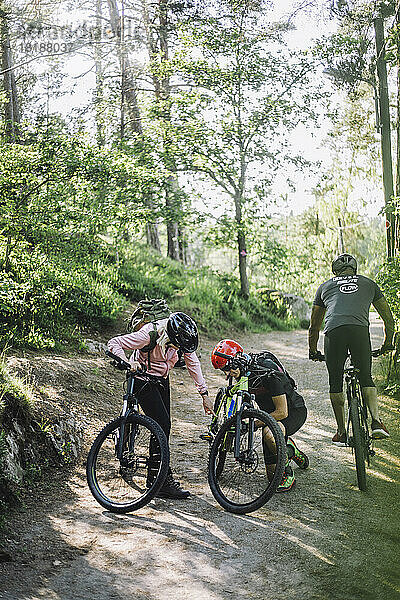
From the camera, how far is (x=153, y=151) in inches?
595

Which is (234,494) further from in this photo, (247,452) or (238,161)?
(238,161)

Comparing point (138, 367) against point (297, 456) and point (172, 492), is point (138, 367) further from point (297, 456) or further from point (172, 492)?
point (297, 456)

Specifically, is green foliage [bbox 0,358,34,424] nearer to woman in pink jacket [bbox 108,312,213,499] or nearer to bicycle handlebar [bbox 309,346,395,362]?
woman in pink jacket [bbox 108,312,213,499]

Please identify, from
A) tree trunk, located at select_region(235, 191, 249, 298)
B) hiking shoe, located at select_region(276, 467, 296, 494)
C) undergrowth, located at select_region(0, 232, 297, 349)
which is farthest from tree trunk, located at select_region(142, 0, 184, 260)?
hiking shoe, located at select_region(276, 467, 296, 494)

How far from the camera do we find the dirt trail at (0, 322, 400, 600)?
11.4 ft

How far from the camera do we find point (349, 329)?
5410 millimetres

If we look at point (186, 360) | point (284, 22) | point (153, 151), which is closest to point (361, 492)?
point (186, 360)

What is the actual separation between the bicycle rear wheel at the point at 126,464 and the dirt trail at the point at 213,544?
0.45 feet

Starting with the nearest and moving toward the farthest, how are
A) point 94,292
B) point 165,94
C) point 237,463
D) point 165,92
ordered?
point 237,463 → point 94,292 → point 165,92 → point 165,94

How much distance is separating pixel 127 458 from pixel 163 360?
0.84 meters

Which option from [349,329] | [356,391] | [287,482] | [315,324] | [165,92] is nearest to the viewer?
[287,482]

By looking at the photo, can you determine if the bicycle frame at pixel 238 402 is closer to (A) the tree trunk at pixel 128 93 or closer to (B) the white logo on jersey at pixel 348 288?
(B) the white logo on jersey at pixel 348 288

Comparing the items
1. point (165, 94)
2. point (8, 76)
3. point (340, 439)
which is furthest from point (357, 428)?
point (165, 94)

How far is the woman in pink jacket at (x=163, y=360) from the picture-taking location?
4.80 meters
